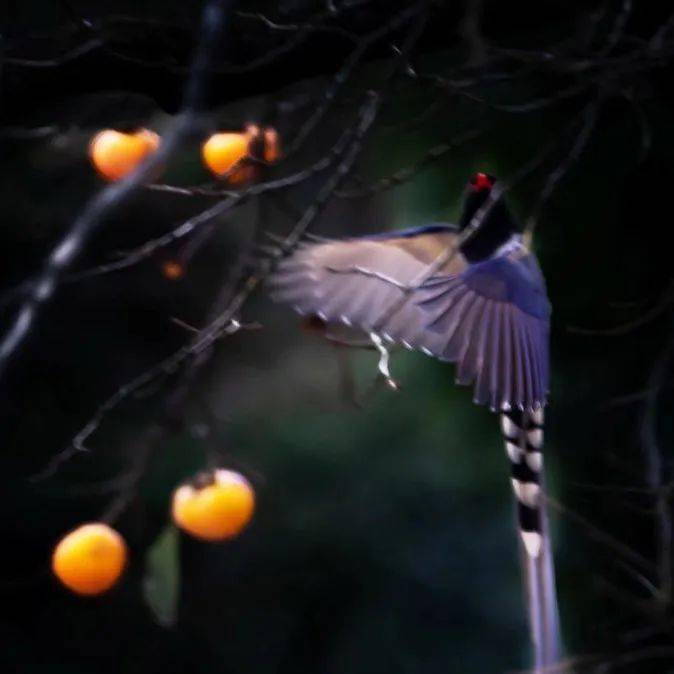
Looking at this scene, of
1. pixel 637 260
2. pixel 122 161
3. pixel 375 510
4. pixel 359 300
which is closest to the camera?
pixel 122 161

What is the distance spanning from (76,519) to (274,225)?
780 mm

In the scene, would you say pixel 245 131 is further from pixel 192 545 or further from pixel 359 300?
pixel 192 545

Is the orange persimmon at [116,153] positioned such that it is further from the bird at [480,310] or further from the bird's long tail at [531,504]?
the bird's long tail at [531,504]

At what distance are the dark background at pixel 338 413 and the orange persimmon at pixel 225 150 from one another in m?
0.19

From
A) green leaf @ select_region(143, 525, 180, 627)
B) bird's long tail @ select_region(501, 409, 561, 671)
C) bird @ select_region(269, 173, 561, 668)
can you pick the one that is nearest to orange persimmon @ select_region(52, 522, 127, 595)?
green leaf @ select_region(143, 525, 180, 627)

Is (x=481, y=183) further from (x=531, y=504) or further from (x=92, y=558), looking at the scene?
(x=92, y=558)

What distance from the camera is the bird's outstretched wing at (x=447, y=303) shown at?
1.81 metres

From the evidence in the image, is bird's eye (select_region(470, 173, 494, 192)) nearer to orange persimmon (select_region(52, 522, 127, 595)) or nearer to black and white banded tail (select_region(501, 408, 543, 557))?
black and white banded tail (select_region(501, 408, 543, 557))

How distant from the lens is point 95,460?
3.37 metres

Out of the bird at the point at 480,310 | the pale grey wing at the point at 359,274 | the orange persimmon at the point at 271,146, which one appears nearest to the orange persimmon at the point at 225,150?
the orange persimmon at the point at 271,146

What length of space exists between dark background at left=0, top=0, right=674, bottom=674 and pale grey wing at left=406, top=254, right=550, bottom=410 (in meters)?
0.23

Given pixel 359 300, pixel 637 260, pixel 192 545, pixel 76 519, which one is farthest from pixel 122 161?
pixel 192 545

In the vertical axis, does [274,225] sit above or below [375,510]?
above

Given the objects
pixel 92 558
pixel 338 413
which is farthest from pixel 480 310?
pixel 338 413
